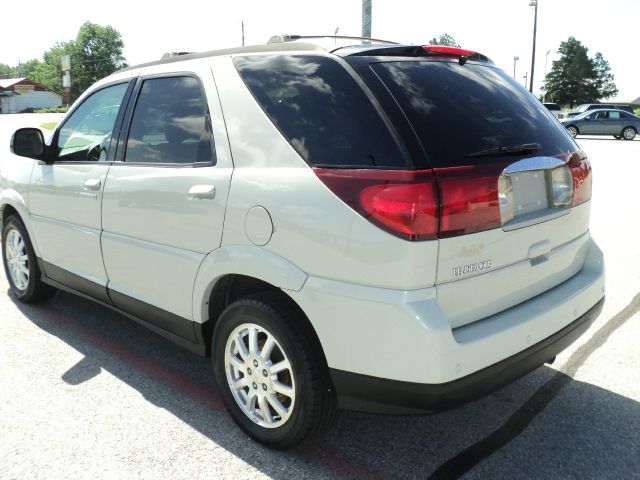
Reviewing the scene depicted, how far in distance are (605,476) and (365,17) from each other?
1118 cm

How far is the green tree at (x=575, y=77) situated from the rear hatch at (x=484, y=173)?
334ft

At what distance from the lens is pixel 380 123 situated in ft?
7.49

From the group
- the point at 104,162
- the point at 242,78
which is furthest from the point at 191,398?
the point at 242,78

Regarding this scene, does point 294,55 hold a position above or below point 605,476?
above

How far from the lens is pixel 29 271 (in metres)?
4.62

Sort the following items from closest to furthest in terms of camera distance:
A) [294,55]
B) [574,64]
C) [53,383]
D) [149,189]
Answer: [294,55] < [149,189] < [53,383] < [574,64]

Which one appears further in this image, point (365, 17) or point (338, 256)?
point (365, 17)

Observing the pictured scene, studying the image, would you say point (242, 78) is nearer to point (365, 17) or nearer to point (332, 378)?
point (332, 378)

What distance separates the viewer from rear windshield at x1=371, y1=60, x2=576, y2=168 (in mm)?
2303

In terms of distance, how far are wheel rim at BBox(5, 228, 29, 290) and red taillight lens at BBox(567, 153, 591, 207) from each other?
397 centimetres

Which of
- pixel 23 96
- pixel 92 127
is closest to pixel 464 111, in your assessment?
pixel 92 127

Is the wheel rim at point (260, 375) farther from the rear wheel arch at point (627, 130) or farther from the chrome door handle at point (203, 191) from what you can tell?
the rear wheel arch at point (627, 130)

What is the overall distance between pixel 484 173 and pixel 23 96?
10803 cm

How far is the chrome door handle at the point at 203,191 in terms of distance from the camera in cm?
276
